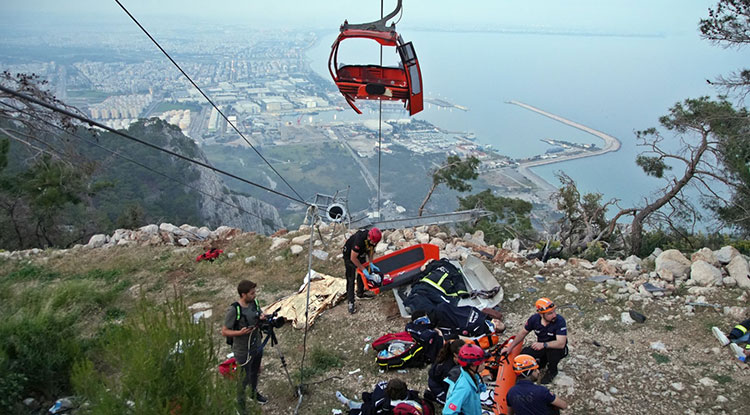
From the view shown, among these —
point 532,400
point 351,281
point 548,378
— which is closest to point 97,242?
point 351,281

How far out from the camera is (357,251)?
7.14 meters

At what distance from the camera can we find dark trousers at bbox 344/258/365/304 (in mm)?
7434

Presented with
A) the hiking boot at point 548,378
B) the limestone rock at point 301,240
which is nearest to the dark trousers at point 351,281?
the limestone rock at point 301,240

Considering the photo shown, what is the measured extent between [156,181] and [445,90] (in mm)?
75364

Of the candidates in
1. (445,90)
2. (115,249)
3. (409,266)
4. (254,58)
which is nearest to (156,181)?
(115,249)

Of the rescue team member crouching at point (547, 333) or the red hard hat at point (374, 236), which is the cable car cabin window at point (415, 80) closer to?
the red hard hat at point (374, 236)

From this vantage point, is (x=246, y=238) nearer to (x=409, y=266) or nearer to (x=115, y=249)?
(x=115, y=249)

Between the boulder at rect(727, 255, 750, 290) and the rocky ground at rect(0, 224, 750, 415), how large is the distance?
0.06 ft

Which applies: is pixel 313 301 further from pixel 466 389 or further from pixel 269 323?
pixel 466 389

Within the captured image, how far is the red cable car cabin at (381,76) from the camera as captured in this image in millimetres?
8266

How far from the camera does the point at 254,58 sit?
89.0 m

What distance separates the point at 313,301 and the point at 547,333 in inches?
158

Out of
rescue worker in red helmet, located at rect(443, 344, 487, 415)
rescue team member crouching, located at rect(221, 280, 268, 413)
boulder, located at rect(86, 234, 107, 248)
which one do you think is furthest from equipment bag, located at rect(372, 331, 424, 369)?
Result: boulder, located at rect(86, 234, 107, 248)

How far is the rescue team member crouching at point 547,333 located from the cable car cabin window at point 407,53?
4.80 m
